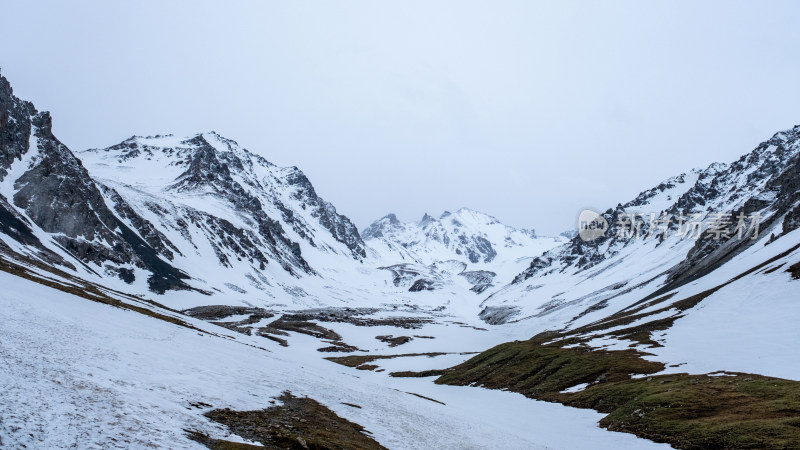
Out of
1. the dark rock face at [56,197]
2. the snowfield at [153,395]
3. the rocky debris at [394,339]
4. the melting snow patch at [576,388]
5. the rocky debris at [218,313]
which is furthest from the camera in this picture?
the dark rock face at [56,197]

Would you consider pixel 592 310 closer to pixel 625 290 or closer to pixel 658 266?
pixel 625 290

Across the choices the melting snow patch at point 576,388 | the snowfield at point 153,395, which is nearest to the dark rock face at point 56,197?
the snowfield at point 153,395

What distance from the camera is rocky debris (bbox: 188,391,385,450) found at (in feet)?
67.9

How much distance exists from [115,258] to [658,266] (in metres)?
206

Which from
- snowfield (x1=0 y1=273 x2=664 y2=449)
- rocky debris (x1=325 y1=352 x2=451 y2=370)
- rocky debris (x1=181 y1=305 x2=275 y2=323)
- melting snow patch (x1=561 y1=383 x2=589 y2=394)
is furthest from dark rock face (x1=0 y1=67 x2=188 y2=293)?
melting snow patch (x1=561 y1=383 x2=589 y2=394)

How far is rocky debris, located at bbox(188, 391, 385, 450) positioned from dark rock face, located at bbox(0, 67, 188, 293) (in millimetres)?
168593

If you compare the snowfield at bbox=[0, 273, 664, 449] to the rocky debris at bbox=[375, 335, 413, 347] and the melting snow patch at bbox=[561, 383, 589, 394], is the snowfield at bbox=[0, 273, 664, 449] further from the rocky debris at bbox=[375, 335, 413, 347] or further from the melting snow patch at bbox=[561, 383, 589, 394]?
the rocky debris at bbox=[375, 335, 413, 347]

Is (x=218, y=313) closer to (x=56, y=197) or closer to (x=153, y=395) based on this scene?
(x=56, y=197)

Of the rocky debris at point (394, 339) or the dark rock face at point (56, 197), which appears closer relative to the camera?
the rocky debris at point (394, 339)

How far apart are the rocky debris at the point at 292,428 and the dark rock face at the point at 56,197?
168593mm

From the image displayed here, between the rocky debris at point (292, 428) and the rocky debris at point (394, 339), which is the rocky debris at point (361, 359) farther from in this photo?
the rocky debris at point (292, 428)

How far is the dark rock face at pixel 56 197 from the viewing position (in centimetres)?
16488

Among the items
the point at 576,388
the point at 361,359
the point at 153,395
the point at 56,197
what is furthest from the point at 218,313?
the point at 153,395

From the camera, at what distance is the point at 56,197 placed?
173 m
